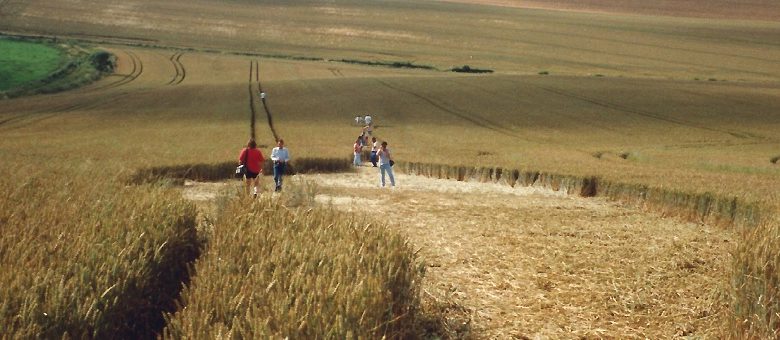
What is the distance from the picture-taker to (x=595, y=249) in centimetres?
1220

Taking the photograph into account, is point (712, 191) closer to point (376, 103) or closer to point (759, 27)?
point (376, 103)

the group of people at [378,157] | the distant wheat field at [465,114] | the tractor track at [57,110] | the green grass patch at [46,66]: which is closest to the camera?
the distant wheat field at [465,114]

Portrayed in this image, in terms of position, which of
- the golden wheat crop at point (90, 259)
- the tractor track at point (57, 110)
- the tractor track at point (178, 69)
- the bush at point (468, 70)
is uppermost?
the bush at point (468, 70)

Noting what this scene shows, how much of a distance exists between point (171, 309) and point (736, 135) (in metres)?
43.7

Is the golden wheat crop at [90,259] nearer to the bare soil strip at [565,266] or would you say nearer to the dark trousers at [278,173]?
the bare soil strip at [565,266]

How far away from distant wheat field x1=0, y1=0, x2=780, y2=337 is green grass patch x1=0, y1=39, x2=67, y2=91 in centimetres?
689

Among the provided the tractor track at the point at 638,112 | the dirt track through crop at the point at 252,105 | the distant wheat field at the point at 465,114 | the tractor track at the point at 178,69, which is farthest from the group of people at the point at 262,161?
the tractor track at the point at 178,69

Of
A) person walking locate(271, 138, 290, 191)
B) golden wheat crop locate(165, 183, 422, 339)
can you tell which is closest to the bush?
person walking locate(271, 138, 290, 191)

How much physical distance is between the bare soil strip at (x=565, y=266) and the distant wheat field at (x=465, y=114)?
6 centimetres

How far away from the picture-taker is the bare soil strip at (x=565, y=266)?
335 inches

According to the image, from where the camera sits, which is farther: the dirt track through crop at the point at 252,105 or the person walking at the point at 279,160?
the dirt track through crop at the point at 252,105

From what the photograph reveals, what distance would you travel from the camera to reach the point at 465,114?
4962 cm

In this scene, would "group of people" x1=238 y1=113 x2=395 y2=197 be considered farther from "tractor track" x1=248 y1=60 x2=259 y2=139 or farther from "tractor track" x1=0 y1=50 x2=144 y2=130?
"tractor track" x1=0 y1=50 x2=144 y2=130

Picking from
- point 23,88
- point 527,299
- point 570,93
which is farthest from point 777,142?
point 23,88
